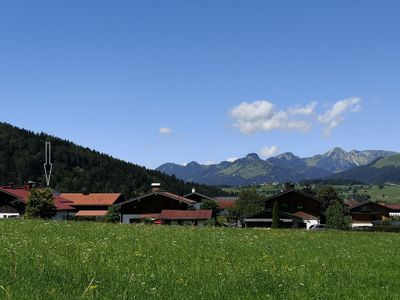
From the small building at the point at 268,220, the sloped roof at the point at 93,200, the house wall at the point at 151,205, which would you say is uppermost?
the sloped roof at the point at 93,200

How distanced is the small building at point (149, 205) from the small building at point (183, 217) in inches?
264

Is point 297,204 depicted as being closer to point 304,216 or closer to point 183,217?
point 304,216

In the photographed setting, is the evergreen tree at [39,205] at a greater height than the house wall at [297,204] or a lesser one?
lesser

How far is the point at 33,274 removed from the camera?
1048 centimetres

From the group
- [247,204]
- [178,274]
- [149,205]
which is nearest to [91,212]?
[149,205]

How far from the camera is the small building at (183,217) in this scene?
4018 inches

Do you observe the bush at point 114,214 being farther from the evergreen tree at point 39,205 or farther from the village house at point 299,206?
the evergreen tree at point 39,205

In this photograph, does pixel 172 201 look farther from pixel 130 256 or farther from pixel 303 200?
pixel 130 256

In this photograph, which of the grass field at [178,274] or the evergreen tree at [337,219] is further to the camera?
the evergreen tree at [337,219]

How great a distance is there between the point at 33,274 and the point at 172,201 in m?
103

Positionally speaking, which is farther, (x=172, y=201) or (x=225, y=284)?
(x=172, y=201)

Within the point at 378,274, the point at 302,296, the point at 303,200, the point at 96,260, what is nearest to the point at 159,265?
the point at 96,260

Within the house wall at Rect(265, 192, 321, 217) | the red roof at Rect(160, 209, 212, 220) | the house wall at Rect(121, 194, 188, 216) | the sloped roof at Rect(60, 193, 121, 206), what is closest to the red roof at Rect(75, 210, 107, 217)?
the sloped roof at Rect(60, 193, 121, 206)

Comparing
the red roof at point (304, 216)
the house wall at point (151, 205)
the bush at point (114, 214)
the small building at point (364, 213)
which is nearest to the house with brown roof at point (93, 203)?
the bush at point (114, 214)
